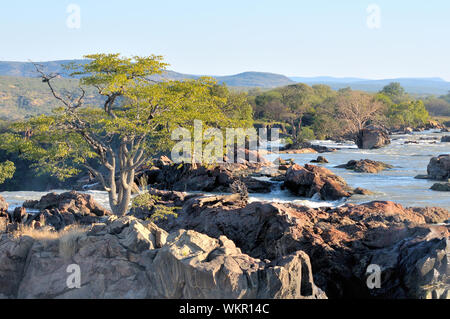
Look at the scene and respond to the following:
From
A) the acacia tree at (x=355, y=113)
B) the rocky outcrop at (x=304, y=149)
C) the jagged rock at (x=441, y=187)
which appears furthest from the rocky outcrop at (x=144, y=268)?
the acacia tree at (x=355, y=113)

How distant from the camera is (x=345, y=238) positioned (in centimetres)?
1302

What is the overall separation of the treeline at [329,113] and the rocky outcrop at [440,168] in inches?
1373

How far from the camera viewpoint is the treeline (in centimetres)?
7338

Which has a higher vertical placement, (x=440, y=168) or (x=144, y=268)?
(x=144, y=268)

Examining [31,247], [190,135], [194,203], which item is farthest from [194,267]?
[190,135]

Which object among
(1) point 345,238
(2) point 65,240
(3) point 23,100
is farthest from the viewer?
(3) point 23,100

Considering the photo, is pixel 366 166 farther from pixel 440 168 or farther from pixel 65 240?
pixel 65 240

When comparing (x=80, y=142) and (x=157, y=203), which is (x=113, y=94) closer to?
(x=80, y=142)

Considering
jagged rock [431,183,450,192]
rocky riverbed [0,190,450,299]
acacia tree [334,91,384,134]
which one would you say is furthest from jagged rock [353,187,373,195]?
acacia tree [334,91,384,134]

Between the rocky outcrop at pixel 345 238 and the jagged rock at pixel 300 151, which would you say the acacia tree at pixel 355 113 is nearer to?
the jagged rock at pixel 300 151

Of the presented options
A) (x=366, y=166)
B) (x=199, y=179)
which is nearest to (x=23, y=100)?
(x=199, y=179)

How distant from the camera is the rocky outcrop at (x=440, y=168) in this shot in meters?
31.4

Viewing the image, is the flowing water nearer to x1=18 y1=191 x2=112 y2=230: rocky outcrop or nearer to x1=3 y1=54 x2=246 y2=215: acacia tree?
x1=18 y1=191 x2=112 y2=230: rocky outcrop

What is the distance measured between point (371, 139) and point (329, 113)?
1010 inches
